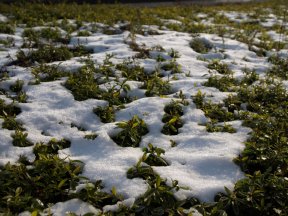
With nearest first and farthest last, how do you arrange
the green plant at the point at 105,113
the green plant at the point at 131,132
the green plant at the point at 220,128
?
1. the green plant at the point at 131,132
2. the green plant at the point at 220,128
3. the green plant at the point at 105,113

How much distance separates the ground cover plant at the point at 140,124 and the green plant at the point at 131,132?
0.6 inches

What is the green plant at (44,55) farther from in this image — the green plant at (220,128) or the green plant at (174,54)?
the green plant at (220,128)

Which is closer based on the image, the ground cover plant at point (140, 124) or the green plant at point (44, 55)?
the ground cover plant at point (140, 124)

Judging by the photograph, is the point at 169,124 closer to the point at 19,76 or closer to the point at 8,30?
the point at 19,76

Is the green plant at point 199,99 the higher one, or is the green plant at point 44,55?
the green plant at point 44,55

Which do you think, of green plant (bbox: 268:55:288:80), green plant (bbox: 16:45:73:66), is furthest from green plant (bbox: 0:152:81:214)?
green plant (bbox: 268:55:288:80)

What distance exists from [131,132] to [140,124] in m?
0.25

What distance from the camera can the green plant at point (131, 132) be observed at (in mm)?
4289

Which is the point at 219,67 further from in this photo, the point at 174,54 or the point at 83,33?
the point at 83,33

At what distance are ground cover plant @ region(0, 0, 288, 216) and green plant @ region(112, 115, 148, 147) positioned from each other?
15mm

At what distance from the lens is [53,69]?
6.02 metres

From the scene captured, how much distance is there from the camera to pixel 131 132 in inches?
171

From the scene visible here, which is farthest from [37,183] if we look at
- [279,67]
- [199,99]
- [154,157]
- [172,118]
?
[279,67]

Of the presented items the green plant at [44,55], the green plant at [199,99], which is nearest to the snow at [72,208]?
the green plant at [199,99]
